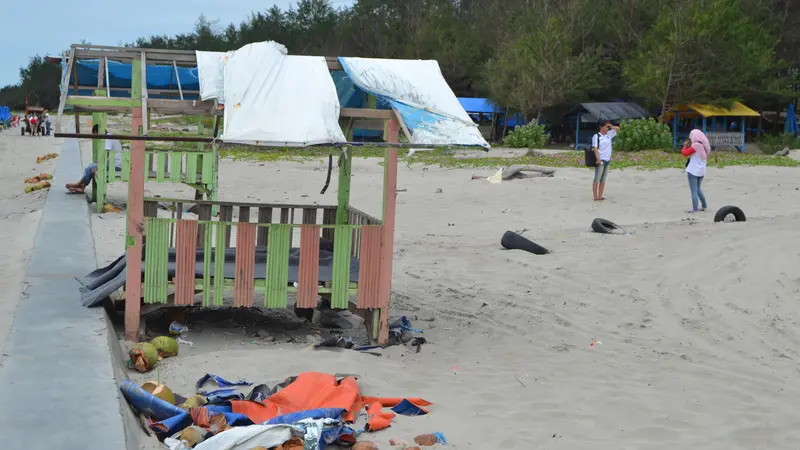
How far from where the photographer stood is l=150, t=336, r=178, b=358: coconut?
23.5 feet

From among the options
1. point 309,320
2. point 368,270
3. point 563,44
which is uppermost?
point 563,44

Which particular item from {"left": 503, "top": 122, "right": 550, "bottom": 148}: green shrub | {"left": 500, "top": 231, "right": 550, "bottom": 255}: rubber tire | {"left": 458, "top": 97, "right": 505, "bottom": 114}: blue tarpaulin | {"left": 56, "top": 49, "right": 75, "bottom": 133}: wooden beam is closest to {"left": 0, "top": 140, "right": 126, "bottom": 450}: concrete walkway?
{"left": 56, "top": 49, "right": 75, "bottom": 133}: wooden beam

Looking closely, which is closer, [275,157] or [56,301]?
[56,301]

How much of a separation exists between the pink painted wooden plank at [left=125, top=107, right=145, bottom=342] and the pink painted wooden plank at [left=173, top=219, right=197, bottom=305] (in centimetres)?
32

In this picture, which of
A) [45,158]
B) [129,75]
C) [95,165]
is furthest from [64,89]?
[45,158]

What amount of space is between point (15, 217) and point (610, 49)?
39.4 metres

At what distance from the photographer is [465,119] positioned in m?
7.69

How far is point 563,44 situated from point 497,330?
39.8 m

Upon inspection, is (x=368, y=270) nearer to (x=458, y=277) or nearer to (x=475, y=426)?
(x=475, y=426)

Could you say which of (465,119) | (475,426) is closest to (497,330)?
(465,119)

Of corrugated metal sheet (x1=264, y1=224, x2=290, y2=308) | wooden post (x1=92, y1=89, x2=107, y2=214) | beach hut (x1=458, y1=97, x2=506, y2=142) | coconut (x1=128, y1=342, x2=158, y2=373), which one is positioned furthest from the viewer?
beach hut (x1=458, y1=97, x2=506, y2=142)

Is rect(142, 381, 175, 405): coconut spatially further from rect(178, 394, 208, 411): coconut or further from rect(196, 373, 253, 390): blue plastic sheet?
rect(196, 373, 253, 390): blue plastic sheet

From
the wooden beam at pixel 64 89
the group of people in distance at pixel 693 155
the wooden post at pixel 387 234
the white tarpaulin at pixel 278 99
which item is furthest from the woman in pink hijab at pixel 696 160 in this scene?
the wooden beam at pixel 64 89

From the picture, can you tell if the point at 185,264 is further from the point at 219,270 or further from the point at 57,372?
the point at 57,372
